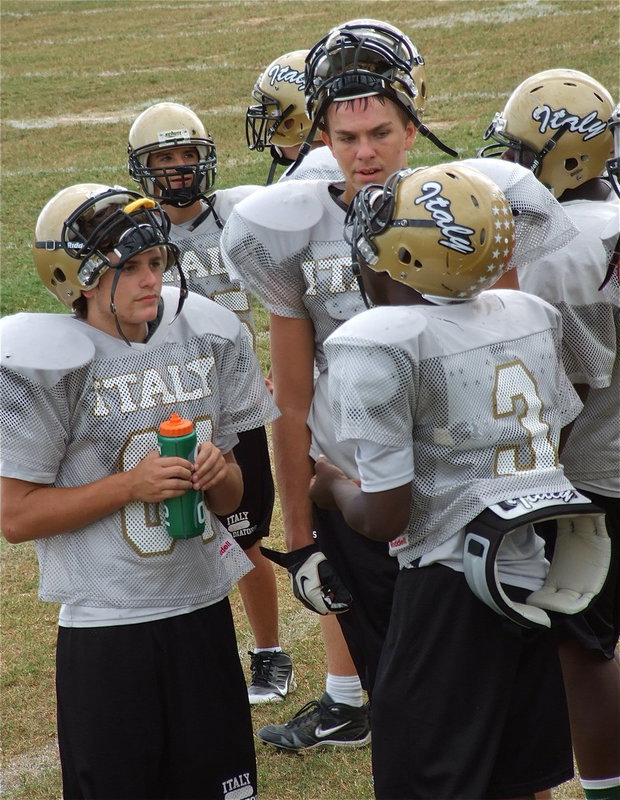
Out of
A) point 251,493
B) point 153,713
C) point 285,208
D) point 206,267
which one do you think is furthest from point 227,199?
point 153,713

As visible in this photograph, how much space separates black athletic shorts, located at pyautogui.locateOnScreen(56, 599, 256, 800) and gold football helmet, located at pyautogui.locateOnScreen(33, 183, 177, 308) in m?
0.84

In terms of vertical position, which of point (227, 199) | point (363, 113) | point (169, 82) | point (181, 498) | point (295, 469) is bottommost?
point (169, 82)

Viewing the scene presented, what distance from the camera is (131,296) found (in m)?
2.67

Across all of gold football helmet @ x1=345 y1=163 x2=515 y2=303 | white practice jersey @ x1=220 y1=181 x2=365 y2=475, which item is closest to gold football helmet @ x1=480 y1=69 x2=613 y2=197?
white practice jersey @ x1=220 y1=181 x2=365 y2=475

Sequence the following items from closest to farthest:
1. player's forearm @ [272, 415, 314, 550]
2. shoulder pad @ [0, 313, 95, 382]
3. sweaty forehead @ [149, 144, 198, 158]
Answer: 1. shoulder pad @ [0, 313, 95, 382]
2. player's forearm @ [272, 415, 314, 550]
3. sweaty forehead @ [149, 144, 198, 158]

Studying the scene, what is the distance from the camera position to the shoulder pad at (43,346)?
8.31 ft

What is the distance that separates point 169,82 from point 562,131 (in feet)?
47.7

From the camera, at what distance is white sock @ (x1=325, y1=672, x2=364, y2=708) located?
382 cm

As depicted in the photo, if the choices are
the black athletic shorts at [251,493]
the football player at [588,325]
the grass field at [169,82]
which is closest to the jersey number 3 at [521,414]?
the football player at [588,325]

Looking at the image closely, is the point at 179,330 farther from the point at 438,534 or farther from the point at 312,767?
the point at 312,767

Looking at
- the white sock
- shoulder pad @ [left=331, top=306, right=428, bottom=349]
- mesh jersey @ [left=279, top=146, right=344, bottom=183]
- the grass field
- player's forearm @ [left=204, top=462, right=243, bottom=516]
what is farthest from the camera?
the grass field

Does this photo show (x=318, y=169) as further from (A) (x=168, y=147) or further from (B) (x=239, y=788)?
(B) (x=239, y=788)

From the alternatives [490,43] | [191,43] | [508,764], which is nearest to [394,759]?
[508,764]

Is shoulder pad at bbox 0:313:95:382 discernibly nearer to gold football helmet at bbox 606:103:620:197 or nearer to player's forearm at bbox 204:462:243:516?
player's forearm at bbox 204:462:243:516
